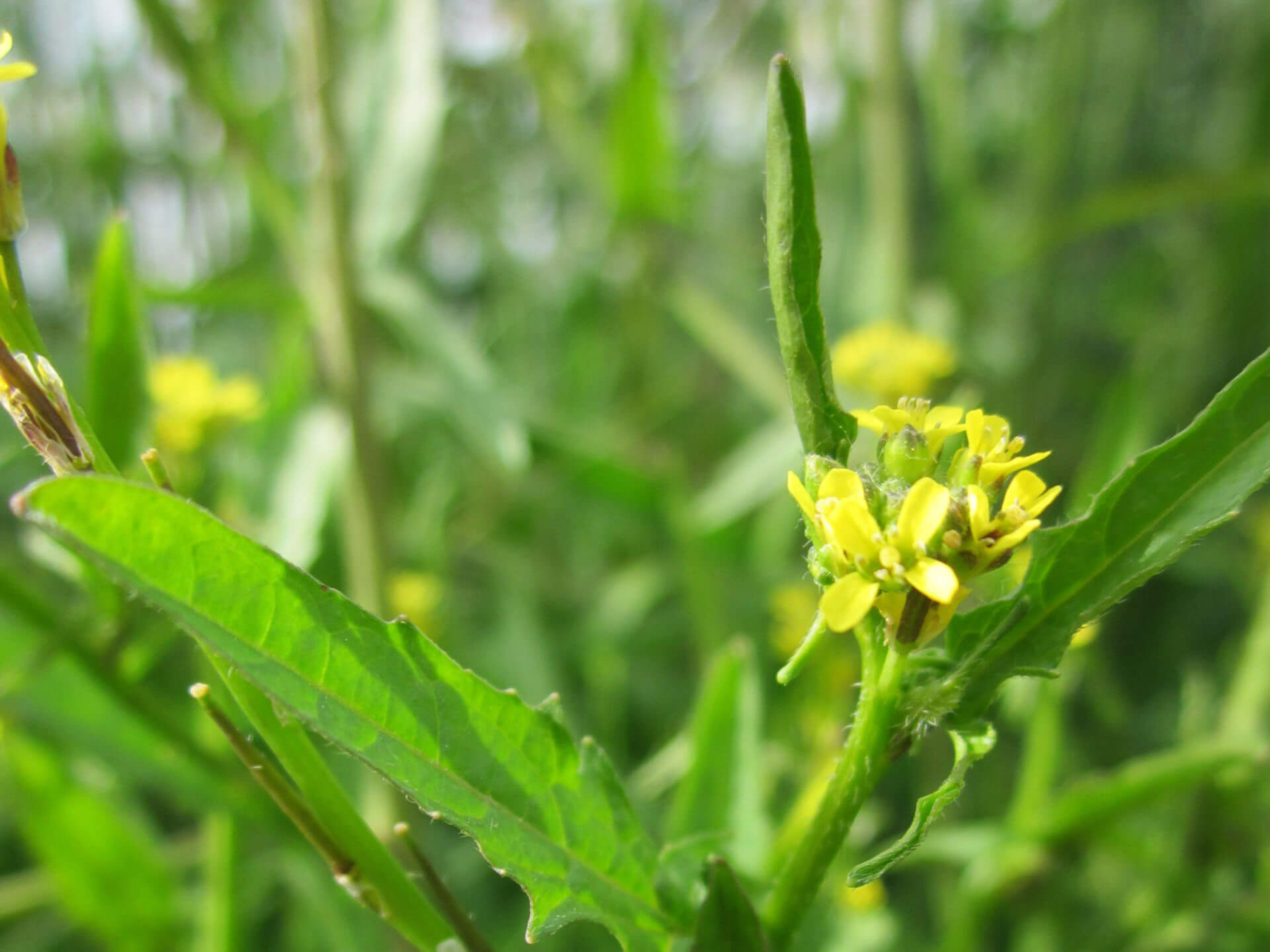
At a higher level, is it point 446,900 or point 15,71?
point 15,71

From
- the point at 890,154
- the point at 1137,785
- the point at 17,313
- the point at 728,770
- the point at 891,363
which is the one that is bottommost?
the point at 1137,785

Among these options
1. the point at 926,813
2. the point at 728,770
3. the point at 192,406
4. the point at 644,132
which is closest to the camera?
the point at 926,813

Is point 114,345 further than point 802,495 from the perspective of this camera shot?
Yes

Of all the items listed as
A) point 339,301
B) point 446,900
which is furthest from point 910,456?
point 339,301

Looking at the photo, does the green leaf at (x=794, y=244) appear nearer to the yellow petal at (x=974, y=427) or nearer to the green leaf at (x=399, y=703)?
the yellow petal at (x=974, y=427)

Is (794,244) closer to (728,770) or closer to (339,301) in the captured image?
(728,770)

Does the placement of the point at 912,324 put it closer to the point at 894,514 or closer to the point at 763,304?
the point at 763,304

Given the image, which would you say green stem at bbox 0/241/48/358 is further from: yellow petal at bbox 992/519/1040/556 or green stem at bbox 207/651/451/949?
Result: yellow petal at bbox 992/519/1040/556
